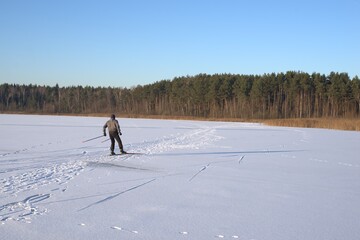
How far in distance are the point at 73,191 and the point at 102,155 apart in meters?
5.46

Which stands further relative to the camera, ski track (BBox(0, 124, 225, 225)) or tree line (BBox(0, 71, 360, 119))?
tree line (BBox(0, 71, 360, 119))

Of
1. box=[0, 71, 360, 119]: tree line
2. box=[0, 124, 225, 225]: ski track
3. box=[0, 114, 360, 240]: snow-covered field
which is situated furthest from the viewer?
box=[0, 71, 360, 119]: tree line

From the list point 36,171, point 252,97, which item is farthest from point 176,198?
point 252,97

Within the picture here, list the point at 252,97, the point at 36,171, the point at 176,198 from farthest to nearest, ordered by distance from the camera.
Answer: the point at 252,97
the point at 36,171
the point at 176,198

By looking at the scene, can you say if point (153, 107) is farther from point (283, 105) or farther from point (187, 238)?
point (187, 238)

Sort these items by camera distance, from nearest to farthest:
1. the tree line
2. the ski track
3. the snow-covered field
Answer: the snow-covered field
the ski track
the tree line

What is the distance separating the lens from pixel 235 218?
5.04 meters

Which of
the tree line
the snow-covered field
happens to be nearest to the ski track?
the snow-covered field

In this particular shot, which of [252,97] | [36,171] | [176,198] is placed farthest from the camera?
[252,97]

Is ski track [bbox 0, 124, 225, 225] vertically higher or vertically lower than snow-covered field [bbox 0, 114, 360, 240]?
higher

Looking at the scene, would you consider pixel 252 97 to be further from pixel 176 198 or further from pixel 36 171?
pixel 176 198

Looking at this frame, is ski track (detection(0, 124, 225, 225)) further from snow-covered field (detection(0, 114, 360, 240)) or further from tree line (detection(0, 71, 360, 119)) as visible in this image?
tree line (detection(0, 71, 360, 119))

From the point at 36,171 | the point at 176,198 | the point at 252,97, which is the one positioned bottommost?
the point at 176,198

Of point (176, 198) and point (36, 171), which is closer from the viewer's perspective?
point (176, 198)
